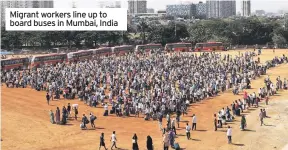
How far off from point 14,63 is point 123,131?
3467 centimetres

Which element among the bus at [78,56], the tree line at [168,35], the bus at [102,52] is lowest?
the bus at [78,56]

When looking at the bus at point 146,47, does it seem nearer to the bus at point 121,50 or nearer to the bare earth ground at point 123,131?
the bus at point 121,50

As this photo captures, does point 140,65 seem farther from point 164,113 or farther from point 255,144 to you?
point 255,144

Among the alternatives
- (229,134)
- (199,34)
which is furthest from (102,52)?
(229,134)

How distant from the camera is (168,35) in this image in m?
102

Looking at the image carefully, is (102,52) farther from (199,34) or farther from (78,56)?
(199,34)

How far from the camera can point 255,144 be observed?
2361 centimetres

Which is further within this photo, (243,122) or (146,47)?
(146,47)

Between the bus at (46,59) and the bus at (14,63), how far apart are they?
1.15 meters

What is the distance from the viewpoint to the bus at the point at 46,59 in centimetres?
5911

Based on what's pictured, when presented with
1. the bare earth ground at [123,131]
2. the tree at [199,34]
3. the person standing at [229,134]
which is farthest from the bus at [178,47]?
the person standing at [229,134]

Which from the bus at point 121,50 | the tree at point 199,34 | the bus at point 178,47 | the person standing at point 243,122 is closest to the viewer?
the person standing at point 243,122

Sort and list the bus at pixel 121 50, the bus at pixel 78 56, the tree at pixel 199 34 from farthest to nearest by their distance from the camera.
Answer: the tree at pixel 199 34 < the bus at pixel 121 50 < the bus at pixel 78 56

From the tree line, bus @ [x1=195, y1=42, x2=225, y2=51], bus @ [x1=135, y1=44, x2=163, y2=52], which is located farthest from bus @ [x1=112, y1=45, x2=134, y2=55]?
the tree line
